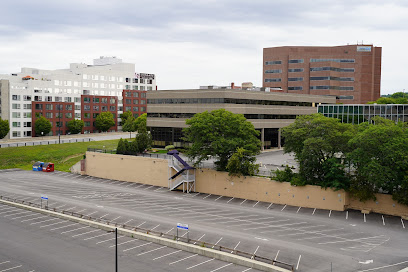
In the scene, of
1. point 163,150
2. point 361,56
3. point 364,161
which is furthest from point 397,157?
point 361,56

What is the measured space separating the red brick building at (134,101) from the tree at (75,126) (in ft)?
81.6

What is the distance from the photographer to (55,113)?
135 metres

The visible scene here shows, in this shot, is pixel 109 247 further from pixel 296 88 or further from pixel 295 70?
pixel 295 70

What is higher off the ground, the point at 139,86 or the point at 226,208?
the point at 139,86

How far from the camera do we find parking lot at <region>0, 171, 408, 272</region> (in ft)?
117

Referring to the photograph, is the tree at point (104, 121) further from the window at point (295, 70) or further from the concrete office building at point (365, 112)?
the concrete office building at point (365, 112)

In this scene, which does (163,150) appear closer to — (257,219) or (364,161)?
(257,219)

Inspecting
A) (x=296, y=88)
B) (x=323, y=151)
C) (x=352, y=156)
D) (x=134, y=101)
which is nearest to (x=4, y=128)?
(x=134, y=101)

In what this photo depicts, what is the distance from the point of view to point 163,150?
87875mm

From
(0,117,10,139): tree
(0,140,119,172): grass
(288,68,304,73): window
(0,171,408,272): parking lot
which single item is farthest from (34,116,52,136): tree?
(288,68,304,73): window

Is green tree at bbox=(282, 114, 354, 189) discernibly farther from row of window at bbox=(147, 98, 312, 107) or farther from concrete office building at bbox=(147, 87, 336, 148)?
concrete office building at bbox=(147, 87, 336, 148)

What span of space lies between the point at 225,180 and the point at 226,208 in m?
7.58

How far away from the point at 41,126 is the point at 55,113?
940 centimetres

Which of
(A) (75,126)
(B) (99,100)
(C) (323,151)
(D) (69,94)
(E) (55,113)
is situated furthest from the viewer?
(B) (99,100)
